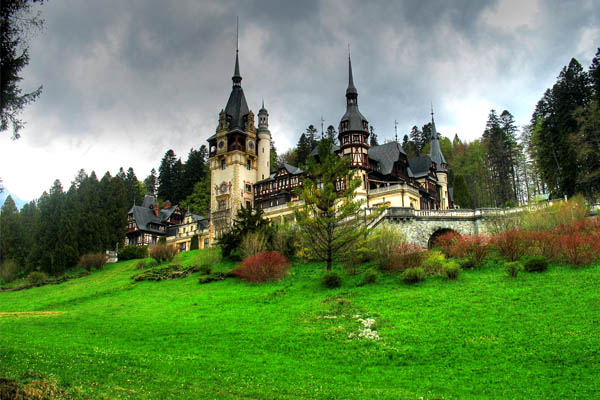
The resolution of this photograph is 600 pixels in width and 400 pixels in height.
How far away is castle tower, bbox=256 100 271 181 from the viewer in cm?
7031

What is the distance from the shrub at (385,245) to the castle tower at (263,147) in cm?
3619

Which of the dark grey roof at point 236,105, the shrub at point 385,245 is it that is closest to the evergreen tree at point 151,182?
the dark grey roof at point 236,105

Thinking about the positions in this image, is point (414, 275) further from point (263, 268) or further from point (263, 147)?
point (263, 147)

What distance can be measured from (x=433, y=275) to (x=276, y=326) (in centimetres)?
1148

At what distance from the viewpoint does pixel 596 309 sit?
68.5 ft

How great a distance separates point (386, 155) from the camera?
60.9m

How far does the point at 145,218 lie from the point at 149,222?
1.08 meters

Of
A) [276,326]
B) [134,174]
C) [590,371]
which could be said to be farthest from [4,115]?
[134,174]

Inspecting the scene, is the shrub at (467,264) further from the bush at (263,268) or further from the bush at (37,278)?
the bush at (37,278)

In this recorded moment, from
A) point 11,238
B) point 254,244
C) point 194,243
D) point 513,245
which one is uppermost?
point 11,238

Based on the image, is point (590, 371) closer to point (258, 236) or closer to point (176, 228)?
point (258, 236)

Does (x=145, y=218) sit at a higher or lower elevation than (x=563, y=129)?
lower

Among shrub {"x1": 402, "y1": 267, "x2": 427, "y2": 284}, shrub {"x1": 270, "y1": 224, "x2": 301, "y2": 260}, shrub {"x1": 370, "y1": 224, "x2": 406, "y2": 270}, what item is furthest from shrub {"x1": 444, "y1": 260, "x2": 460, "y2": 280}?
shrub {"x1": 270, "y1": 224, "x2": 301, "y2": 260}

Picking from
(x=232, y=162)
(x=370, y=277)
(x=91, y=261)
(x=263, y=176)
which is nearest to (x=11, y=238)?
(x=91, y=261)
